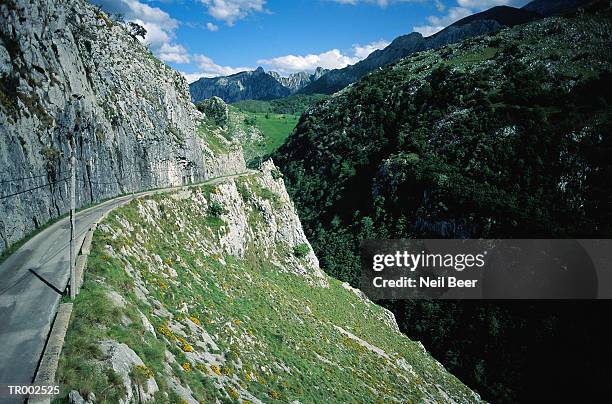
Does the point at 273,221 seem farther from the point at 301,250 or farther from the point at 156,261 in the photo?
the point at 156,261

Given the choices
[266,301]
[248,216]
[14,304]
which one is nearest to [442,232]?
[248,216]

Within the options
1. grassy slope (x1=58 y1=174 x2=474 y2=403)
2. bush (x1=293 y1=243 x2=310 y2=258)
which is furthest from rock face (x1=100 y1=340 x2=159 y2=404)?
bush (x1=293 y1=243 x2=310 y2=258)

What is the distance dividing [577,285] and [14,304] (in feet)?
287

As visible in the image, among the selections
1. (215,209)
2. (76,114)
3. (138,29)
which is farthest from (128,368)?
(138,29)

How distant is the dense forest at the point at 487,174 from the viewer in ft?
231

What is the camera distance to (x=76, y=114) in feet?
109

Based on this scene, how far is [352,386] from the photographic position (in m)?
28.9

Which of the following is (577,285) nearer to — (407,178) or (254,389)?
(407,178)

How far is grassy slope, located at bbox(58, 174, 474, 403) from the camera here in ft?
45.6

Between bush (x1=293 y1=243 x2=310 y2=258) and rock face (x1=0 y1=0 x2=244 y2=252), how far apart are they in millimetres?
20459

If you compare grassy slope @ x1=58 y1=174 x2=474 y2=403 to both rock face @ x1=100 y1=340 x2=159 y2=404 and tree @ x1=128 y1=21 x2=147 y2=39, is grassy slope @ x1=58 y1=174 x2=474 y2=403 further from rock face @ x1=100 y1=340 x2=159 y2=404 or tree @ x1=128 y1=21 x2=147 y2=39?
tree @ x1=128 y1=21 x2=147 y2=39

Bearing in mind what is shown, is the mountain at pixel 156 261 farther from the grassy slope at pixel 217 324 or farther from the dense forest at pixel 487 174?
the dense forest at pixel 487 174

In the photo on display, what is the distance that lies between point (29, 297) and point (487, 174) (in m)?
94.2

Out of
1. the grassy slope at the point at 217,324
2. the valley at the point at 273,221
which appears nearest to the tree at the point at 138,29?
the valley at the point at 273,221
